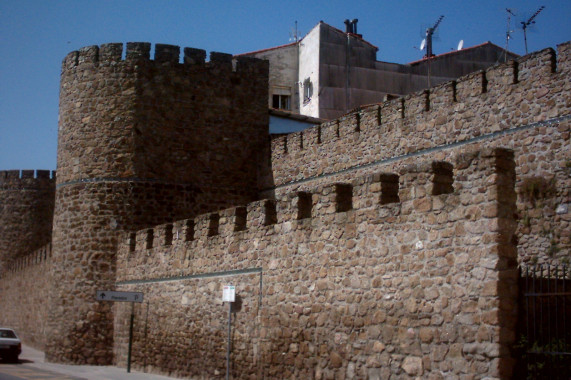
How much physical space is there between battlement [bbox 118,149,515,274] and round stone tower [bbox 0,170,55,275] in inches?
828

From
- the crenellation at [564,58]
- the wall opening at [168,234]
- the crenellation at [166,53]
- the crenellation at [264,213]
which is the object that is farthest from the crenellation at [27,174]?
→ the crenellation at [564,58]

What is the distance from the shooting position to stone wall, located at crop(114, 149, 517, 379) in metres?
8.28

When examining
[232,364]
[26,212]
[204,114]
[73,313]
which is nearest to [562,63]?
[232,364]

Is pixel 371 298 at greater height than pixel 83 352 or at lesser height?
greater

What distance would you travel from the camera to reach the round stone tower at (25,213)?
34.9 m

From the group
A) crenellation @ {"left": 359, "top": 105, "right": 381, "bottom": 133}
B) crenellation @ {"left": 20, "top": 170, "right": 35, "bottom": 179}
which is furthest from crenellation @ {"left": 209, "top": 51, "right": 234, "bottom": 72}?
crenellation @ {"left": 20, "top": 170, "right": 35, "bottom": 179}

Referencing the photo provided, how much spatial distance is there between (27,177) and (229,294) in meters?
24.9

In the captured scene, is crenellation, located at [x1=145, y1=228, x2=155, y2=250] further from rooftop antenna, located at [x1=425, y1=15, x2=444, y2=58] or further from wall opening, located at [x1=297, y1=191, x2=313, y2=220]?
rooftop antenna, located at [x1=425, y1=15, x2=444, y2=58]

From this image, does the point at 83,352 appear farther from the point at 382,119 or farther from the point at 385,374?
the point at 385,374

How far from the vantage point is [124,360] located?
57.1 feet

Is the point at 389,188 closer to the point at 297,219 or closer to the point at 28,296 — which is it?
the point at 297,219

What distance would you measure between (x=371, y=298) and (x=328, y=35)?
67.2 ft

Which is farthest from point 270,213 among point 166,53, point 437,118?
point 166,53

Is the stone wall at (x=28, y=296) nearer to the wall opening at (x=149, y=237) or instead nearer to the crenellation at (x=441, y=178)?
the wall opening at (x=149, y=237)
